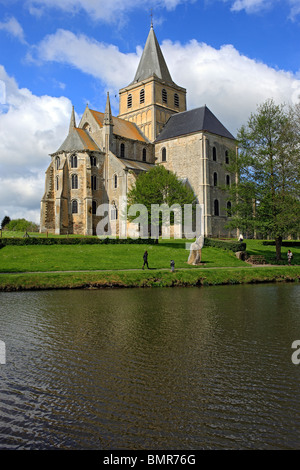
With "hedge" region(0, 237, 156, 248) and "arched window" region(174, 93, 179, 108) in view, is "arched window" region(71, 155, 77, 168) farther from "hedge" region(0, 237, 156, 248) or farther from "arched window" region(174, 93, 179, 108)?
"arched window" region(174, 93, 179, 108)

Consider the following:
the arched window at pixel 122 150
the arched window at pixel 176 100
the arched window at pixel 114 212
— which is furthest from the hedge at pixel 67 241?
the arched window at pixel 176 100

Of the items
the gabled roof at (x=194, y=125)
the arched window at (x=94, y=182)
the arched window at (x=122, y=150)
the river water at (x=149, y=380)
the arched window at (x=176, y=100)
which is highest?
the arched window at (x=176, y=100)

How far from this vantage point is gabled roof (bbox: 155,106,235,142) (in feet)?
162

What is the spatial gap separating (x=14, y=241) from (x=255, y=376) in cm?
2891

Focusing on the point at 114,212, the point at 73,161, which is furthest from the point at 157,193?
the point at 73,161

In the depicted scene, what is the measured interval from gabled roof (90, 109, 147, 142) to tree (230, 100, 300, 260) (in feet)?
75.2

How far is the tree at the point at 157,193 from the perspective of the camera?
36.1 m

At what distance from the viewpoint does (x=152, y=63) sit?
58.7 meters

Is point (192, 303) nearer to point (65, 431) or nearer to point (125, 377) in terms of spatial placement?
point (125, 377)

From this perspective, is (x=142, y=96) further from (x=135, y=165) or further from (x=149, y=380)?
(x=149, y=380)

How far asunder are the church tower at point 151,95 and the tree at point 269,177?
2428 cm

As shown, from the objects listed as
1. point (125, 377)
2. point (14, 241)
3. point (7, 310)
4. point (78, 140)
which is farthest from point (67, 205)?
point (125, 377)

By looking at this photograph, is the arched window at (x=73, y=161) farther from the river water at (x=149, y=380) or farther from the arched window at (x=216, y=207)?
the river water at (x=149, y=380)
